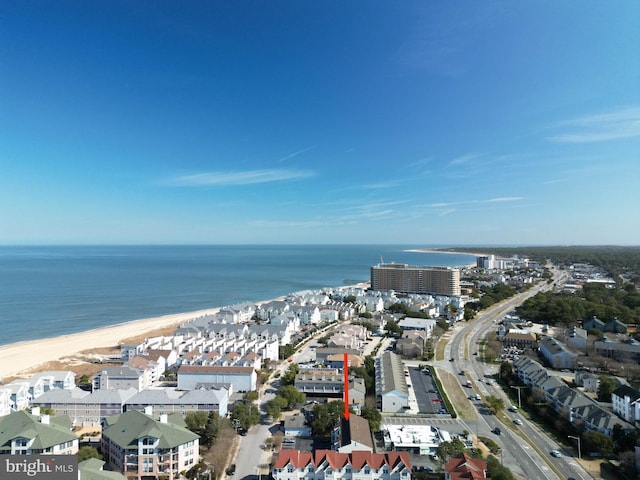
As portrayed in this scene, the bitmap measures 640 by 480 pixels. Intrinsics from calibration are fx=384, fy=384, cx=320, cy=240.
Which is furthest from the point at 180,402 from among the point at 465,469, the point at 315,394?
the point at 465,469

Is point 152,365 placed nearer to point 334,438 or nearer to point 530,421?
point 334,438

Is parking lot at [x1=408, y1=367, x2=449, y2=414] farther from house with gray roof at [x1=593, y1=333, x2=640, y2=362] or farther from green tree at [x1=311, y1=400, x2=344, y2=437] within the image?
house with gray roof at [x1=593, y1=333, x2=640, y2=362]

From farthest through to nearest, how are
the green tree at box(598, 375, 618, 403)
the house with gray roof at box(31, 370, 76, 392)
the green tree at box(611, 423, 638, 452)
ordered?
the house with gray roof at box(31, 370, 76, 392)
the green tree at box(598, 375, 618, 403)
the green tree at box(611, 423, 638, 452)

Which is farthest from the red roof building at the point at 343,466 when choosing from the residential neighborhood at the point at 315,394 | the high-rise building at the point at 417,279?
the high-rise building at the point at 417,279

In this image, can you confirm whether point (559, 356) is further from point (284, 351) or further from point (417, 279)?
point (417, 279)

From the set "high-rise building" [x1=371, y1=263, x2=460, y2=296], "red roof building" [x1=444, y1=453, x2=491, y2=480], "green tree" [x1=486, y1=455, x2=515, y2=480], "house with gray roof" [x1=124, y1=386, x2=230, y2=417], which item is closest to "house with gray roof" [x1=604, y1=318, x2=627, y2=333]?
"high-rise building" [x1=371, y1=263, x2=460, y2=296]

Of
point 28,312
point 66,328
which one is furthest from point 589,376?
point 28,312

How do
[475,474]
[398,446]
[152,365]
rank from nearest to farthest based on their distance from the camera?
[475,474], [398,446], [152,365]
